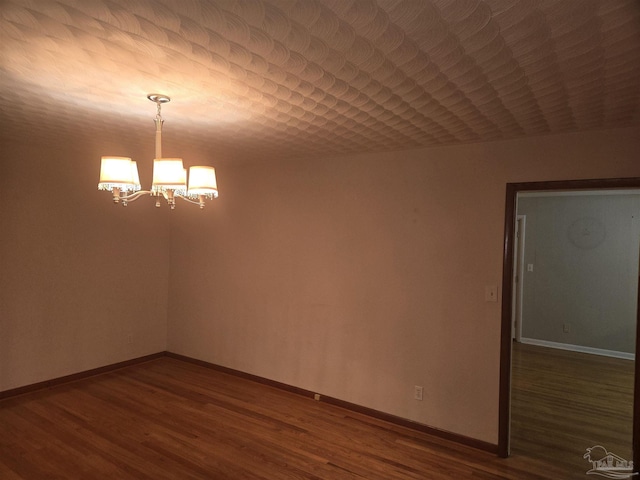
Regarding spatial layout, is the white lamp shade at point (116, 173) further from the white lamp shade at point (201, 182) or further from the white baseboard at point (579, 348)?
the white baseboard at point (579, 348)

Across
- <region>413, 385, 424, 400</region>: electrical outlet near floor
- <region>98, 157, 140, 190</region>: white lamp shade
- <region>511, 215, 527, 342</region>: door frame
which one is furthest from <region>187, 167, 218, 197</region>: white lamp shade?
<region>511, 215, 527, 342</region>: door frame

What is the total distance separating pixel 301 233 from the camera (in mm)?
4051

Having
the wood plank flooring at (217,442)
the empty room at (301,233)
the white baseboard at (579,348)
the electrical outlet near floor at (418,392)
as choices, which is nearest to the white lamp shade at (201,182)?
the empty room at (301,233)

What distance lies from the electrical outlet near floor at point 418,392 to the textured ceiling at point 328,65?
2085 mm

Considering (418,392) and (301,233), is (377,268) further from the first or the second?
(418,392)

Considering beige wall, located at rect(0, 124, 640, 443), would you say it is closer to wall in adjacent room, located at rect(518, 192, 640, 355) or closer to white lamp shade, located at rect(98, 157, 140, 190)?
white lamp shade, located at rect(98, 157, 140, 190)

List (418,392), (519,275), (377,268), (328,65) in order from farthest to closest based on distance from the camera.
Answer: (519,275)
(377,268)
(418,392)
(328,65)

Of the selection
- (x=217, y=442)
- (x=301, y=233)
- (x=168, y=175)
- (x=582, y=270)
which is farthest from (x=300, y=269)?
(x=582, y=270)

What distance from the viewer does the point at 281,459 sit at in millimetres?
2867

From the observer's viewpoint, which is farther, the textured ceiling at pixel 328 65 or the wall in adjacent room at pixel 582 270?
the wall in adjacent room at pixel 582 270

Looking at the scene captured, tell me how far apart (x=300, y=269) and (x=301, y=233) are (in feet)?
Answer: 1.20

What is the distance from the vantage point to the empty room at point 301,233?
1.60 metres

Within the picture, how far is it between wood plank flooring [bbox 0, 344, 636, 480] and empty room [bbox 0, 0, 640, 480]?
0.03m

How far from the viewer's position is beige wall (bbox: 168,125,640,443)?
122 inches
